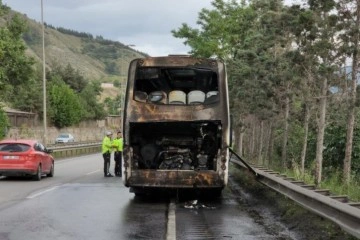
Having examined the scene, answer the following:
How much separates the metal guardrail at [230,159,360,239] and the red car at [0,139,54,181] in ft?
33.3

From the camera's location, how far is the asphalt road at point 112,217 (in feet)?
30.2

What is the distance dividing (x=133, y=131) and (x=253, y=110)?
51.2ft

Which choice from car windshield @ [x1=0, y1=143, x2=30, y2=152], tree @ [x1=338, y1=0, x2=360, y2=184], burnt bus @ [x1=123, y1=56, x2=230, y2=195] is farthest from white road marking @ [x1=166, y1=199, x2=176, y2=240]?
car windshield @ [x1=0, y1=143, x2=30, y2=152]

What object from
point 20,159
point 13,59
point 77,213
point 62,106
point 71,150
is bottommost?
point 71,150

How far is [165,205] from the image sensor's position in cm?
1314

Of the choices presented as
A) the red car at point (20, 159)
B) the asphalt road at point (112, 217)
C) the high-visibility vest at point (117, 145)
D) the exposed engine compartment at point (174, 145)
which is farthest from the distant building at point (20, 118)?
the exposed engine compartment at point (174, 145)

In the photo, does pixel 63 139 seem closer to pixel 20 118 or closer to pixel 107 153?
A: pixel 20 118

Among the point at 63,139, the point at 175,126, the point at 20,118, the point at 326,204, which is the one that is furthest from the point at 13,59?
the point at 63,139

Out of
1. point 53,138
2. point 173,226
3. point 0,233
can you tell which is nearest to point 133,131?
point 173,226

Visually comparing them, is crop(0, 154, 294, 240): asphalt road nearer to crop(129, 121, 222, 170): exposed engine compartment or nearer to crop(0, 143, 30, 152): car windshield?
crop(129, 121, 222, 170): exposed engine compartment

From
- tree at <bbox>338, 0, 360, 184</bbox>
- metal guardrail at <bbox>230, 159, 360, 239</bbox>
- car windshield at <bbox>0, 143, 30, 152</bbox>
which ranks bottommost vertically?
metal guardrail at <bbox>230, 159, 360, 239</bbox>

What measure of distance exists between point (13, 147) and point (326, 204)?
46.9ft

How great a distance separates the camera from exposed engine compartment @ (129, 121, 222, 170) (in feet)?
45.5

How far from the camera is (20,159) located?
65.3ft
